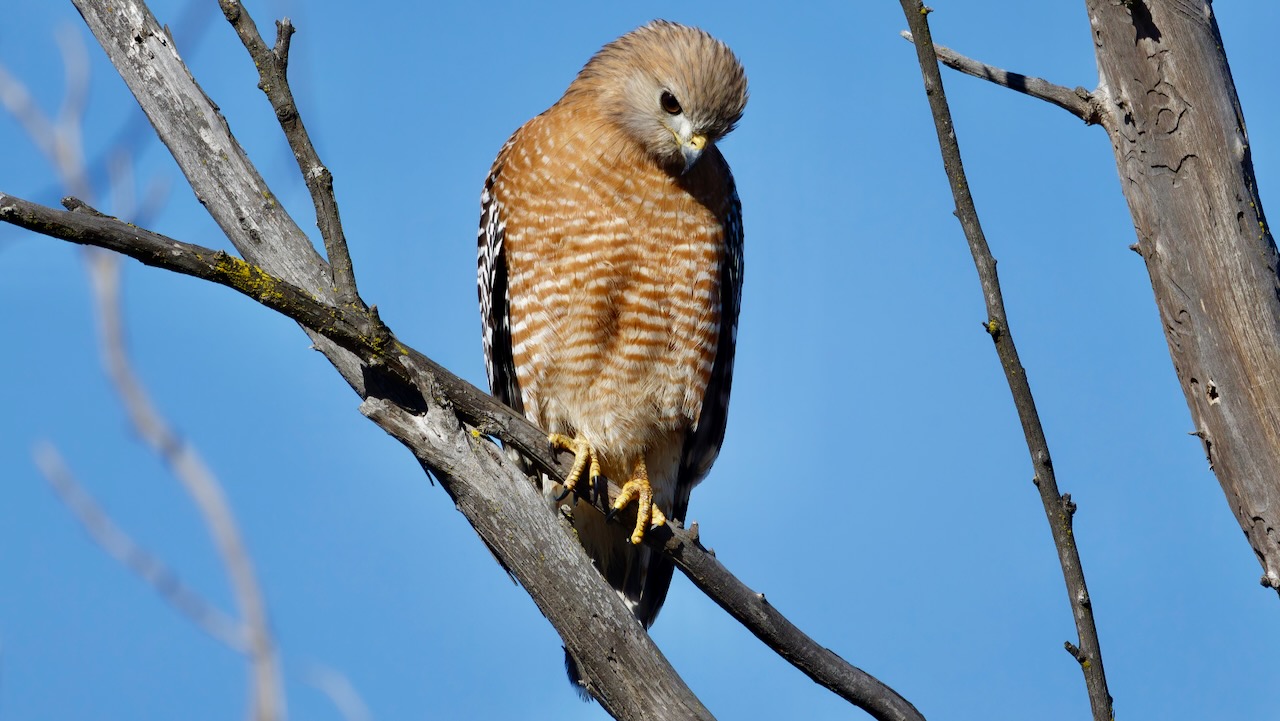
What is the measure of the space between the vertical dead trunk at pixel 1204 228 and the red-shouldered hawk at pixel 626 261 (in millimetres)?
1940

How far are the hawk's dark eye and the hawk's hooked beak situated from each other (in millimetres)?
217

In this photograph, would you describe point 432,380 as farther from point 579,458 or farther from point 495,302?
point 495,302

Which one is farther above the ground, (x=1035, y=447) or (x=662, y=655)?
(x=1035, y=447)

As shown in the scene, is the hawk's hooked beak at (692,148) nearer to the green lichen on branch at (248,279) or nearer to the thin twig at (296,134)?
the thin twig at (296,134)

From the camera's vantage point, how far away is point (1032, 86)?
14.9ft

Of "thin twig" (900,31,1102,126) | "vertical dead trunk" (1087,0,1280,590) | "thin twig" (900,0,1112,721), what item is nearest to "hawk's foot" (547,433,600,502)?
"thin twig" (900,0,1112,721)

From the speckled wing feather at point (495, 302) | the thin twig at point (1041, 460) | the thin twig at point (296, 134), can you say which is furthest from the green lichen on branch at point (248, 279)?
the speckled wing feather at point (495, 302)

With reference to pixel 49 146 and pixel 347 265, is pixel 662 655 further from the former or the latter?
pixel 49 146

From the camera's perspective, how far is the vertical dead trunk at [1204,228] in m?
4.11

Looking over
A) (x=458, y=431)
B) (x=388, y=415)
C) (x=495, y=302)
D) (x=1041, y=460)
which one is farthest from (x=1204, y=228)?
(x=495, y=302)

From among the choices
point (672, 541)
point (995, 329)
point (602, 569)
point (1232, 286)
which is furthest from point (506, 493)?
point (1232, 286)

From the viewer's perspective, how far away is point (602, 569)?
6.04 meters

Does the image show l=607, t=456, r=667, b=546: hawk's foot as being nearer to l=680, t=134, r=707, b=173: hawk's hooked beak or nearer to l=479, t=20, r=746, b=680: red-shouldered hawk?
l=479, t=20, r=746, b=680: red-shouldered hawk

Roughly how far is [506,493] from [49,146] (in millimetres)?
3175
